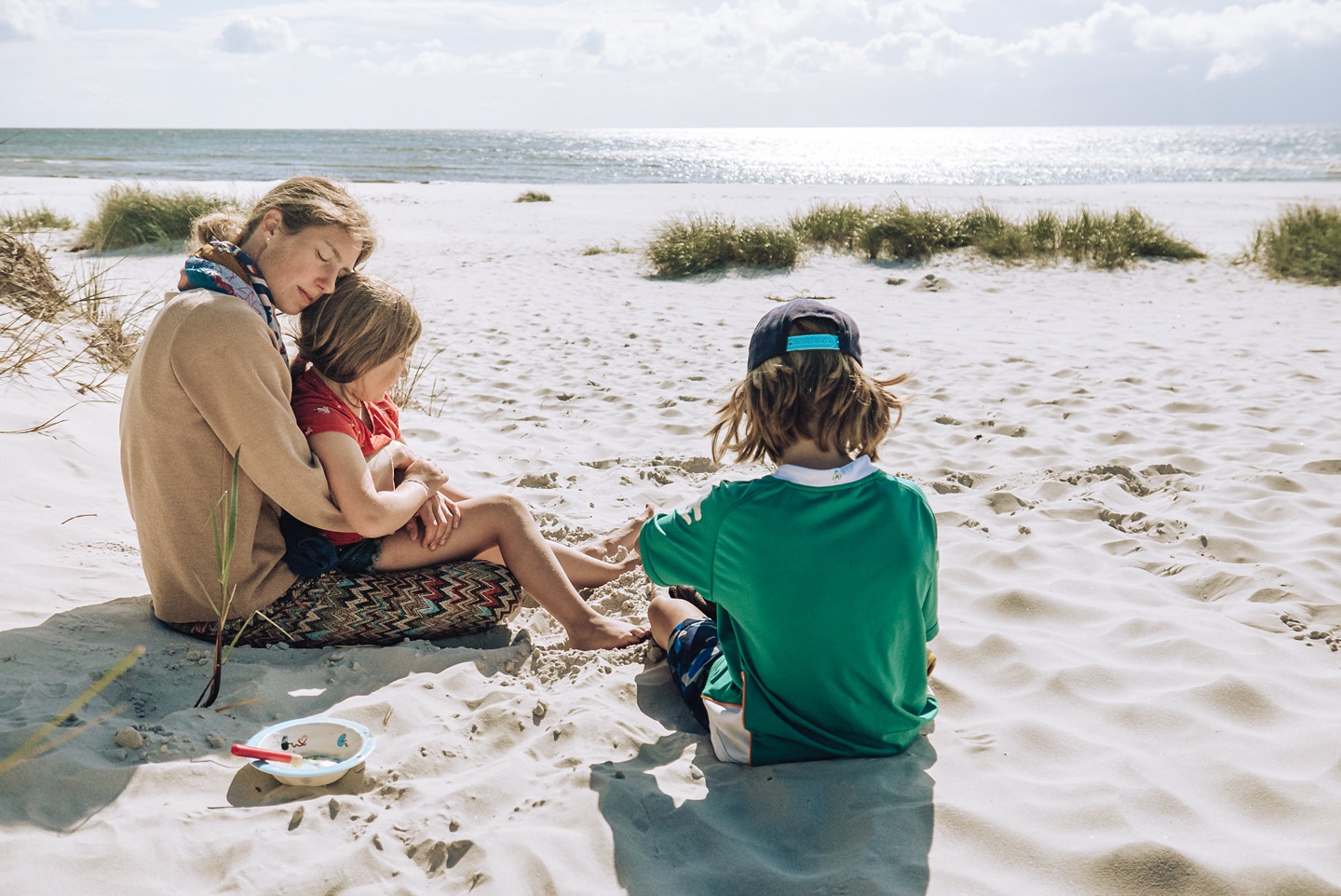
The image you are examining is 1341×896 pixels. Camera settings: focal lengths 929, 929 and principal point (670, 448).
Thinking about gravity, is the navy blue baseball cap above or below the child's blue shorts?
above

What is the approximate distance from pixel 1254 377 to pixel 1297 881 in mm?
4779

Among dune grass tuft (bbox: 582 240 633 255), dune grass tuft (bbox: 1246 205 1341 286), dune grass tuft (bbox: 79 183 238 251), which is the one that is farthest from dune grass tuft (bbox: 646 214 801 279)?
dune grass tuft (bbox: 79 183 238 251)

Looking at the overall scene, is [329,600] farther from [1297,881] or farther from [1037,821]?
[1297,881]

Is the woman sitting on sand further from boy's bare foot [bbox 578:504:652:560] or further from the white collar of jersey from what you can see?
the white collar of jersey

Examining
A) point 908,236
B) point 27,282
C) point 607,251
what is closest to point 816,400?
point 27,282

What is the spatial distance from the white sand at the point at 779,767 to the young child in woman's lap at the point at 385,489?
25 cm

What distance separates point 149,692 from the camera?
2332 mm

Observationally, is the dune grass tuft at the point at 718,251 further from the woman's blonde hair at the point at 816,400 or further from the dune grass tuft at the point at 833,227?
the woman's blonde hair at the point at 816,400

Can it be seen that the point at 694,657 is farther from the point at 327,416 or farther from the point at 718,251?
the point at 718,251

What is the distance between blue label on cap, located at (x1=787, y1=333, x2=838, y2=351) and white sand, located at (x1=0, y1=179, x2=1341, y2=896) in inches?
37.4

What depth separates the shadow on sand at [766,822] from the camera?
1764 millimetres

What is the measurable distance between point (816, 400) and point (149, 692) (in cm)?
181

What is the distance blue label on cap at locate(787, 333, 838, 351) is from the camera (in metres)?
1.98

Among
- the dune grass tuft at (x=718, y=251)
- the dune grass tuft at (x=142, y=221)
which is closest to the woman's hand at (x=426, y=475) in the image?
the dune grass tuft at (x=718, y=251)
